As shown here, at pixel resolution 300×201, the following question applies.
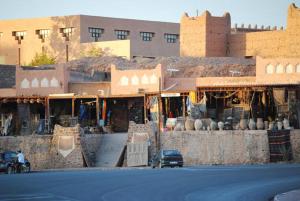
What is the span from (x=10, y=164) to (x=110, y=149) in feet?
30.3

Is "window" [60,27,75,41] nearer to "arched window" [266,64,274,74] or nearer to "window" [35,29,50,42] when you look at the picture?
"window" [35,29,50,42]

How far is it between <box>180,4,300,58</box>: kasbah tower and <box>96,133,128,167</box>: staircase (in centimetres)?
1676

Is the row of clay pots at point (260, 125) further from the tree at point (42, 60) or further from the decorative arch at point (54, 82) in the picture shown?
the tree at point (42, 60)

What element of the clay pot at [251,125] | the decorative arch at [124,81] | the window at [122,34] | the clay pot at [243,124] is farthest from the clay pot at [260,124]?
the window at [122,34]

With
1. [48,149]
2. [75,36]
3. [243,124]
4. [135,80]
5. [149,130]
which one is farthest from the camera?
[75,36]

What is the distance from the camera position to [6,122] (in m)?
61.1

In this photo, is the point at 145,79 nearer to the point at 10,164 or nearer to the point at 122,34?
the point at 10,164

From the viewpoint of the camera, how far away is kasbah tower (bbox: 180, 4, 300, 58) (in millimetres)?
70375

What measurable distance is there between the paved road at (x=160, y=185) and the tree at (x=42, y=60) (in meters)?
44.3

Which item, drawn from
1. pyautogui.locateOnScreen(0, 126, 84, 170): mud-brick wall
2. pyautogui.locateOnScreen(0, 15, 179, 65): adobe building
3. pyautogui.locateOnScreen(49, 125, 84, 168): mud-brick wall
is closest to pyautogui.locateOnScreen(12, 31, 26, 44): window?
pyautogui.locateOnScreen(0, 15, 179, 65): adobe building

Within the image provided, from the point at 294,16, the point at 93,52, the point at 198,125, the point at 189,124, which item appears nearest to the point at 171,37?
the point at 93,52

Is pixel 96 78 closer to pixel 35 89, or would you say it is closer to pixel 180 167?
pixel 35 89

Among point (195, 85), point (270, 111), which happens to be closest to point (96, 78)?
point (195, 85)

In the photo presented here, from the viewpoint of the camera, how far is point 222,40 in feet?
238
